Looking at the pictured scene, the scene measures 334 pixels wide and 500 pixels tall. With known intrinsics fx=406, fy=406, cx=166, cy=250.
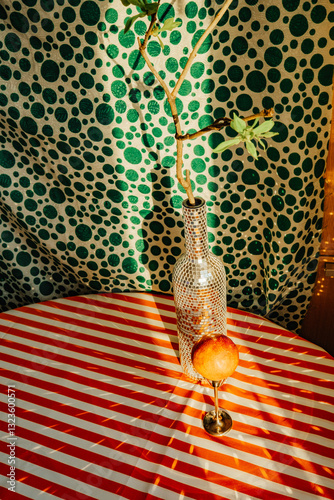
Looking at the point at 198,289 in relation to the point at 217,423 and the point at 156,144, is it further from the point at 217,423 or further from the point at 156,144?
the point at 156,144

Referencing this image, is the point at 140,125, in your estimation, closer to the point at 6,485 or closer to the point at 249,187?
the point at 249,187

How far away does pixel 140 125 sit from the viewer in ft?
3.89

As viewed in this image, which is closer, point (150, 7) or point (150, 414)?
point (150, 7)

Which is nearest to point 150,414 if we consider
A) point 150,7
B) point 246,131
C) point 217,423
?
point 217,423

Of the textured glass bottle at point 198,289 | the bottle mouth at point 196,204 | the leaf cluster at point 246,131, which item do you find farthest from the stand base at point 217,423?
the leaf cluster at point 246,131

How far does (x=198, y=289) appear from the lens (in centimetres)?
96

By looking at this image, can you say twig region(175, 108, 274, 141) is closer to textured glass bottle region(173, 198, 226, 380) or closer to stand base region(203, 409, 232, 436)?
textured glass bottle region(173, 198, 226, 380)

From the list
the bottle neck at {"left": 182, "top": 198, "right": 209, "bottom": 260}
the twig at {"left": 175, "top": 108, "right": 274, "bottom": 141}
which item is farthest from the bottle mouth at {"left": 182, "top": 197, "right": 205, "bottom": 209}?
the twig at {"left": 175, "top": 108, "right": 274, "bottom": 141}

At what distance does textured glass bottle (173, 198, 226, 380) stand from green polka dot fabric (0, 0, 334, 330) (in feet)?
1.03

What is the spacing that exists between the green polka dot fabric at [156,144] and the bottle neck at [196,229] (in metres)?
0.33

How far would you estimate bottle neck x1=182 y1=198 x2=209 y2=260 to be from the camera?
2.90 ft

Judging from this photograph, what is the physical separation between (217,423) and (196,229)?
45cm

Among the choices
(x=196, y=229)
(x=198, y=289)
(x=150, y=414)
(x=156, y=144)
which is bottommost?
(x=150, y=414)

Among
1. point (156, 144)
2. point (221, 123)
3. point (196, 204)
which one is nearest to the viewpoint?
point (221, 123)
